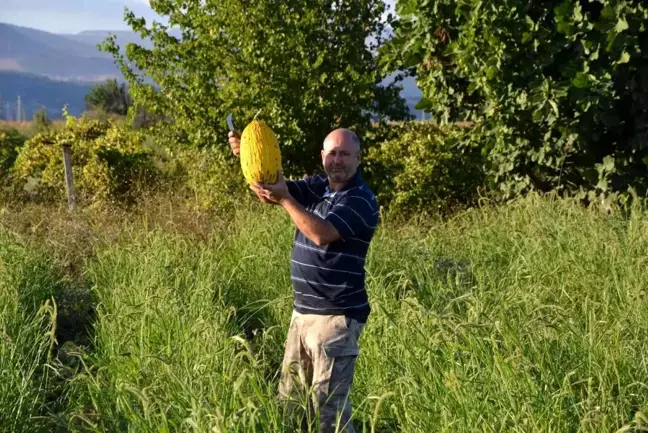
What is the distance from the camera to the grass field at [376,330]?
2.55 metres

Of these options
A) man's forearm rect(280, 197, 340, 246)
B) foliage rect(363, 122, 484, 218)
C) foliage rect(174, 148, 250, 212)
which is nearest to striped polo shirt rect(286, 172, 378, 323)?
man's forearm rect(280, 197, 340, 246)

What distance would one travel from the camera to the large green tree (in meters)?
7.46

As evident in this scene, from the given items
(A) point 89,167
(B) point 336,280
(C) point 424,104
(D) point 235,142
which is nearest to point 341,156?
(B) point 336,280

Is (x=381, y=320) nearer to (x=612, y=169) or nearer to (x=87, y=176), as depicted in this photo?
(x=612, y=169)

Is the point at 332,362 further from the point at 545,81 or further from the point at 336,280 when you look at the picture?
the point at 545,81

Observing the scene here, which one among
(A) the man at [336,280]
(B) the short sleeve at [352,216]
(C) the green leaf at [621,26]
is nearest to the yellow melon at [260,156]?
(A) the man at [336,280]

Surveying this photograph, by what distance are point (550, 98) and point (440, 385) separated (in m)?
3.96

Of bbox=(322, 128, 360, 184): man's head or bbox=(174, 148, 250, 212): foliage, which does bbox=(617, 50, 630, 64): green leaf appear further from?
bbox=(174, 148, 250, 212): foliage

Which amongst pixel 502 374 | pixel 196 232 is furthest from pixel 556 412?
pixel 196 232

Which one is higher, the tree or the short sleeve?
the tree

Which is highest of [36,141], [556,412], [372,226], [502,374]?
[36,141]

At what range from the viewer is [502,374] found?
2.45 meters

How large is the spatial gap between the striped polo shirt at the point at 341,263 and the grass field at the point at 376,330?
0.24 metres

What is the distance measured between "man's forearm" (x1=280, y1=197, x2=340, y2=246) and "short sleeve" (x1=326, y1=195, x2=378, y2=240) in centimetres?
4
